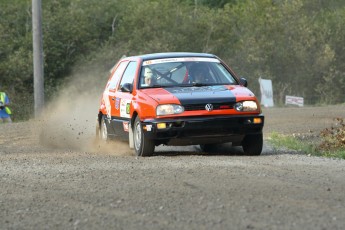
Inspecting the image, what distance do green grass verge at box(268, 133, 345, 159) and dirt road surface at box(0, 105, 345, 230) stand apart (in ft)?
1.44

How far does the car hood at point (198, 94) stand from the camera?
14281mm

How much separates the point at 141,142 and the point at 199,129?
36.0 inches

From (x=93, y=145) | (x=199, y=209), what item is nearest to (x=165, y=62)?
(x=93, y=145)

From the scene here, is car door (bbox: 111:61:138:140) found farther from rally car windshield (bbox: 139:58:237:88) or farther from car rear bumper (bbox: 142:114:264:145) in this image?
car rear bumper (bbox: 142:114:264:145)

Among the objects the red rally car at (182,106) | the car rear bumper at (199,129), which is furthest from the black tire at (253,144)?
the car rear bumper at (199,129)

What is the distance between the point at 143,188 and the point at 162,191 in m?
0.37

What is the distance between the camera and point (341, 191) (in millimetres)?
9852

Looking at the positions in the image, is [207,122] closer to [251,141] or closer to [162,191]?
[251,141]

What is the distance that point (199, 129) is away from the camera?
46.5 feet

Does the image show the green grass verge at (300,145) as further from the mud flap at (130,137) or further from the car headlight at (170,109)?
the mud flap at (130,137)

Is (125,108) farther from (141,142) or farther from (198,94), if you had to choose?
(198,94)

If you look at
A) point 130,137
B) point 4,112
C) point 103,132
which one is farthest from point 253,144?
point 4,112

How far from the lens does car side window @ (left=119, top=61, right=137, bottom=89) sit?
15.9 meters

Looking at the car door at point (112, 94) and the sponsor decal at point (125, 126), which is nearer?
the sponsor decal at point (125, 126)
